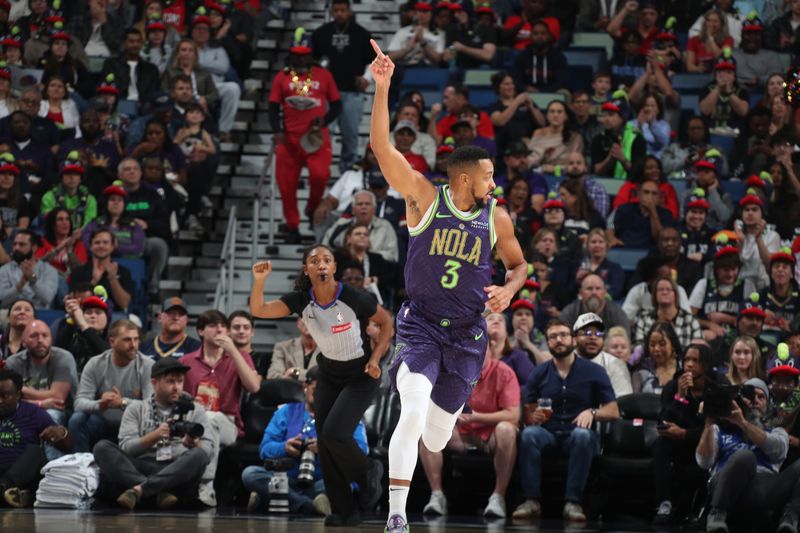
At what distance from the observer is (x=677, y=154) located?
47.4 ft

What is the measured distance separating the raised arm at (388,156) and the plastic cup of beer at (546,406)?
3396 mm

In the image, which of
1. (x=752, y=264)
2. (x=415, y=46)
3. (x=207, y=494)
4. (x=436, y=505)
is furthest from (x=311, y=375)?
(x=415, y=46)

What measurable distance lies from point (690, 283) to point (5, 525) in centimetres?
721

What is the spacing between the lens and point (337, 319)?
8.77 metres

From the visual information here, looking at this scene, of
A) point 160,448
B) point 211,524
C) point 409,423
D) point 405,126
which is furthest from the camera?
point 405,126

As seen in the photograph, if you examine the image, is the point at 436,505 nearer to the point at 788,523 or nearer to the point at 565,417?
the point at 565,417

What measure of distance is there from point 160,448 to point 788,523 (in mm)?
4604

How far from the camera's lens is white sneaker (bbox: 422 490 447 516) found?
394 inches

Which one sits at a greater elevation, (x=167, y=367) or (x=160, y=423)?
(x=167, y=367)

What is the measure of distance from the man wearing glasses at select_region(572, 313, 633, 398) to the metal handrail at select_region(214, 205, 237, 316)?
404 cm

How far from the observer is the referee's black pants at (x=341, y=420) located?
28.6ft

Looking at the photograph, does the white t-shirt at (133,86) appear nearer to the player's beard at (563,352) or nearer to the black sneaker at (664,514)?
the player's beard at (563,352)

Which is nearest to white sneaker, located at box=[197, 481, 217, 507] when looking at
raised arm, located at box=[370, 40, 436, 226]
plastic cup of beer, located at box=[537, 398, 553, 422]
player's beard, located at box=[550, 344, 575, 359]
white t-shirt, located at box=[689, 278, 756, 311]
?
plastic cup of beer, located at box=[537, 398, 553, 422]

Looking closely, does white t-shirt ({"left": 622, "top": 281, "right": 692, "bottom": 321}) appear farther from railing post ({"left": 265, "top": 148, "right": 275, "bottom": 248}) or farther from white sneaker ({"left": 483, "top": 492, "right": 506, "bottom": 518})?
Answer: railing post ({"left": 265, "top": 148, "right": 275, "bottom": 248})
